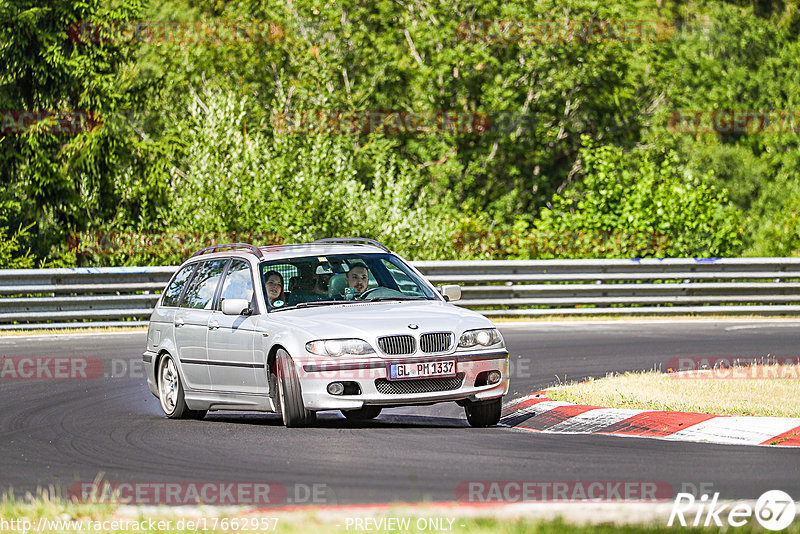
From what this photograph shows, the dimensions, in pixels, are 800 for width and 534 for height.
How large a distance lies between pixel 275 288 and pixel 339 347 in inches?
57.7

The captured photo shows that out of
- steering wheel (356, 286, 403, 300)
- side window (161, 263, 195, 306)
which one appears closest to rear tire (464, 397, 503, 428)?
steering wheel (356, 286, 403, 300)

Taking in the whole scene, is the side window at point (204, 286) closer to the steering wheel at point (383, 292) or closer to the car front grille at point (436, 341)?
the steering wheel at point (383, 292)

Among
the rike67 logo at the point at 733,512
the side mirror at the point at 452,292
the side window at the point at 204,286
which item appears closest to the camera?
the rike67 logo at the point at 733,512

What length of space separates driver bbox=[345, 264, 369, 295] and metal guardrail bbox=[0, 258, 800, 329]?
10.5 meters

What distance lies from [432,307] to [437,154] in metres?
28.0

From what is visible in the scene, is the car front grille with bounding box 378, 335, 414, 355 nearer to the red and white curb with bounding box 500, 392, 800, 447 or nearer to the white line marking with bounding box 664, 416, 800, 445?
the red and white curb with bounding box 500, 392, 800, 447

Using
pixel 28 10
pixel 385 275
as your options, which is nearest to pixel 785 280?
pixel 385 275

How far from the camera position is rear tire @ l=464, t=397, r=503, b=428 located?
1008 centimetres

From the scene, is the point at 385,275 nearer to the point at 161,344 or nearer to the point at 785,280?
the point at 161,344

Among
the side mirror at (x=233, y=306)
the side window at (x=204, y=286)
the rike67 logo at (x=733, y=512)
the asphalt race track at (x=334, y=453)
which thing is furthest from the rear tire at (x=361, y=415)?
the rike67 logo at (x=733, y=512)

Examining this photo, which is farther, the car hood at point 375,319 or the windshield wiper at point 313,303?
the windshield wiper at point 313,303

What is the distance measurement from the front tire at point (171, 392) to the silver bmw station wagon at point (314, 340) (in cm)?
1

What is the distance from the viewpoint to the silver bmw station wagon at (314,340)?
9523mm

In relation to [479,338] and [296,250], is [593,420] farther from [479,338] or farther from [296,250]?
[296,250]
